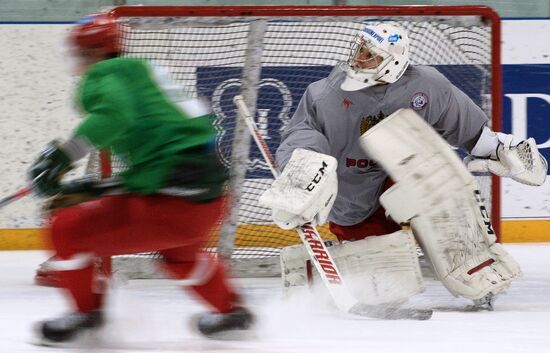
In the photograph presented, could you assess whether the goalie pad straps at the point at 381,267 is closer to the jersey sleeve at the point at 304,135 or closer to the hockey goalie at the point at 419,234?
the hockey goalie at the point at 419,234

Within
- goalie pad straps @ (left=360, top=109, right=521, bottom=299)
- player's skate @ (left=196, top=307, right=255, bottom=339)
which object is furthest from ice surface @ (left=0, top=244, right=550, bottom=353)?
goalie pad straps @ (left=360, top=109, right=521, bottom=299)

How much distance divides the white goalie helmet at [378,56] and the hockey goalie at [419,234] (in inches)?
5.9

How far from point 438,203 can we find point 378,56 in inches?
21.1

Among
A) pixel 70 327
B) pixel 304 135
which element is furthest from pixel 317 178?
pixel 70 327

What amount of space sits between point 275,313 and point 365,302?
33 cm

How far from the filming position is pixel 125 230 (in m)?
2.84

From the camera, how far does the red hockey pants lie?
2793mm

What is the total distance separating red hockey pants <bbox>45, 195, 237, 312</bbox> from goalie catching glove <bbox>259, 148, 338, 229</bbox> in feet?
2.22

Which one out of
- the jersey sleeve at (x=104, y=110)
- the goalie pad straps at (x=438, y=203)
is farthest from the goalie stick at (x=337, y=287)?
the jersey sleeve at (x=104, y=110)

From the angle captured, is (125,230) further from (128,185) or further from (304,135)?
(304,135)

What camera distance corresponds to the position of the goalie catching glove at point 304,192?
3604 mm

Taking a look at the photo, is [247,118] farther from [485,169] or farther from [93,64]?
[93,64]

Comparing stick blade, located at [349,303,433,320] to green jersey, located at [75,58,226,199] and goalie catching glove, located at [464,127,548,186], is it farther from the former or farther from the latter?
green jersey, located at [75,58,226,199]

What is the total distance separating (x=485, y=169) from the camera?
4113mm
